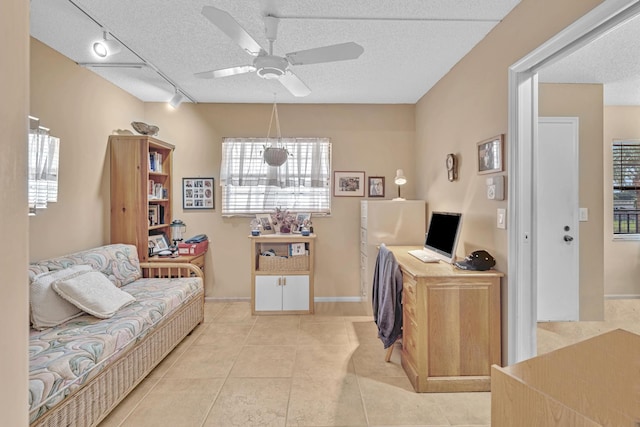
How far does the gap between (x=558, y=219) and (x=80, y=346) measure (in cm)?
419

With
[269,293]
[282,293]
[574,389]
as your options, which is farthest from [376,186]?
[574,389]

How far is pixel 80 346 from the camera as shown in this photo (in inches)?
73.9

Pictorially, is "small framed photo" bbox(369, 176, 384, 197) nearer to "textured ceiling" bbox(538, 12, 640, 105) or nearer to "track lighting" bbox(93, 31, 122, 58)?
"textured ceiling" bbox(538, 12, 640, 105)

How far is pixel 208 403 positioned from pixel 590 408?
2.14 meters

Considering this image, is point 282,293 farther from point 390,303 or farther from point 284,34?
point 284,34

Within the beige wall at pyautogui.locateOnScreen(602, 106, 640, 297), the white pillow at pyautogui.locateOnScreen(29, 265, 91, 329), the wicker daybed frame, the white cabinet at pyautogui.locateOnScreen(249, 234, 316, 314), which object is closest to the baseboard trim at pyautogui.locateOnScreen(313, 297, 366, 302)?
the white cabinet at pyautogui.locateOnScreen(249, 234, 316, 314)

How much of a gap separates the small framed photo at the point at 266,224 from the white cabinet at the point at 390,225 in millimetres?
1216

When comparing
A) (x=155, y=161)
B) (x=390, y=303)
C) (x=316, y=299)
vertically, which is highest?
(x=155, y=161)

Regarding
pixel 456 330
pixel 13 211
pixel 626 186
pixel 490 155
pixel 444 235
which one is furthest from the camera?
pixel 626 186

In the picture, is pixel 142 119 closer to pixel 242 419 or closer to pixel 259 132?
pixel 259 132

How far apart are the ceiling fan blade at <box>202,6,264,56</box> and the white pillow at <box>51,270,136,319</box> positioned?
6.45ft

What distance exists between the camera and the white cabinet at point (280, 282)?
386cm

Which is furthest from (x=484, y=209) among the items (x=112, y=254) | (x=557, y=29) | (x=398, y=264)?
(x=112, y=254)

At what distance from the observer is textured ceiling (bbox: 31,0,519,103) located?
7.20 feet
